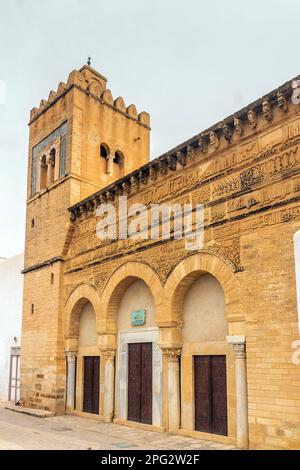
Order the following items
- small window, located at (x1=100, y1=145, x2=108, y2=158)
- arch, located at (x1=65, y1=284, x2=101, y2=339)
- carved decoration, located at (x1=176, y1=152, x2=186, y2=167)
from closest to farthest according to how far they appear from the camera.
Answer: carved decoration, located at (x1=176, y1=152, x2=186, y2=167), arch, located at (x1=65, y1=284, x2=101, y2=339), small window, located at (x1=100, y1=145, x2=108, y2=158)

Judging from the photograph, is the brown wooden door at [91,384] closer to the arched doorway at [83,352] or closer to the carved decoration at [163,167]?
the arched doorway at [83,352]

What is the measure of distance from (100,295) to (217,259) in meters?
4.31

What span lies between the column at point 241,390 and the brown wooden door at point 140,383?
286 cm

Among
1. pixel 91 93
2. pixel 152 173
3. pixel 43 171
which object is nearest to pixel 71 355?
pixel 152 173

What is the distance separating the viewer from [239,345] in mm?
8234

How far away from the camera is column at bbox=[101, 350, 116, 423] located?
37.3 feet

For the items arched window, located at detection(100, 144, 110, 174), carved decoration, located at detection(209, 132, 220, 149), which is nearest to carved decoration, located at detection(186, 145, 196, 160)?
carved decoration, located at detection(209, 132, 220, 149)

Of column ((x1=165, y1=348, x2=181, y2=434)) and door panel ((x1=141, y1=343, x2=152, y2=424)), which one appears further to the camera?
door panel ((x1=141, y1=343, x2=152, y2=424))

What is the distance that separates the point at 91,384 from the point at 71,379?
2.60ft

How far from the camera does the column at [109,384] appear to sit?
1137 centimetres

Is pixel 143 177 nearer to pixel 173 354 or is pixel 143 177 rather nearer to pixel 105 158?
pixel 173 354

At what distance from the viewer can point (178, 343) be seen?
984 centimetres

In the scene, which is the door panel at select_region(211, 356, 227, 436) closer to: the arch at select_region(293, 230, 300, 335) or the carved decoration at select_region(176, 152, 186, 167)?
the arch at select_region(293, 230, 300, 335)

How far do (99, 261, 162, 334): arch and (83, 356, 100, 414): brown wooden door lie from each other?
1316 mm
